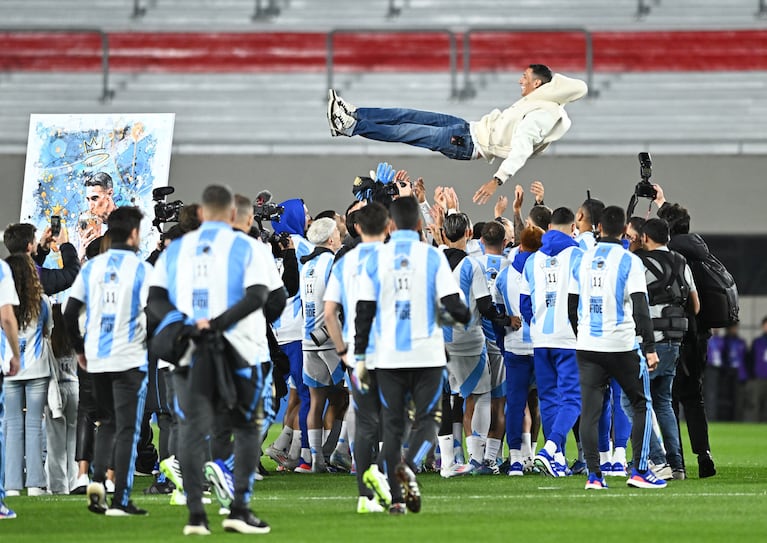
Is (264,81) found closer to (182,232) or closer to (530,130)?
(530,130)

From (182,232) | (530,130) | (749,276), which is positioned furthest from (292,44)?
(182,232)

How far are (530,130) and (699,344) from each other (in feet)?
7.28

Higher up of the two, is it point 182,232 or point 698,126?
point 698,126

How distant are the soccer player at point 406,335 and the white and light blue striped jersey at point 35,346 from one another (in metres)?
2.88

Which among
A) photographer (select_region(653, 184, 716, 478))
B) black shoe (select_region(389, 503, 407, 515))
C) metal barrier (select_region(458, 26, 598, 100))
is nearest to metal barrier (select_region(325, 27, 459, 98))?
metal barrier (select_region(458, 26, 598, 100))

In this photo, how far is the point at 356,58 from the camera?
2195 cm

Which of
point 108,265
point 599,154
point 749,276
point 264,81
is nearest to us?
point 108,265

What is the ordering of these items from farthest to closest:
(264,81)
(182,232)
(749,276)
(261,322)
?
(264,81)
(749,276)
(182,232)
(261,322)

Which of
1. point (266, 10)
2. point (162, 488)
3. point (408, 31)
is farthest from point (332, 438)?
point (266, 10)

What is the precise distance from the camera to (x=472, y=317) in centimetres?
1092

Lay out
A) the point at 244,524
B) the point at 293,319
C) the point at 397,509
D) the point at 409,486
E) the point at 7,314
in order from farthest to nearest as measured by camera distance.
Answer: the point at 293,319, the point at 7,314, the point at 397,509, the point at 409,486, the point at 244,524

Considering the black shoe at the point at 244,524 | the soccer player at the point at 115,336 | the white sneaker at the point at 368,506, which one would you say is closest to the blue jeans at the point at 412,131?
the soccer player at the point at 115,336

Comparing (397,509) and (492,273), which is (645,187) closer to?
(492,273)

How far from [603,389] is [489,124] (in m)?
2.93
